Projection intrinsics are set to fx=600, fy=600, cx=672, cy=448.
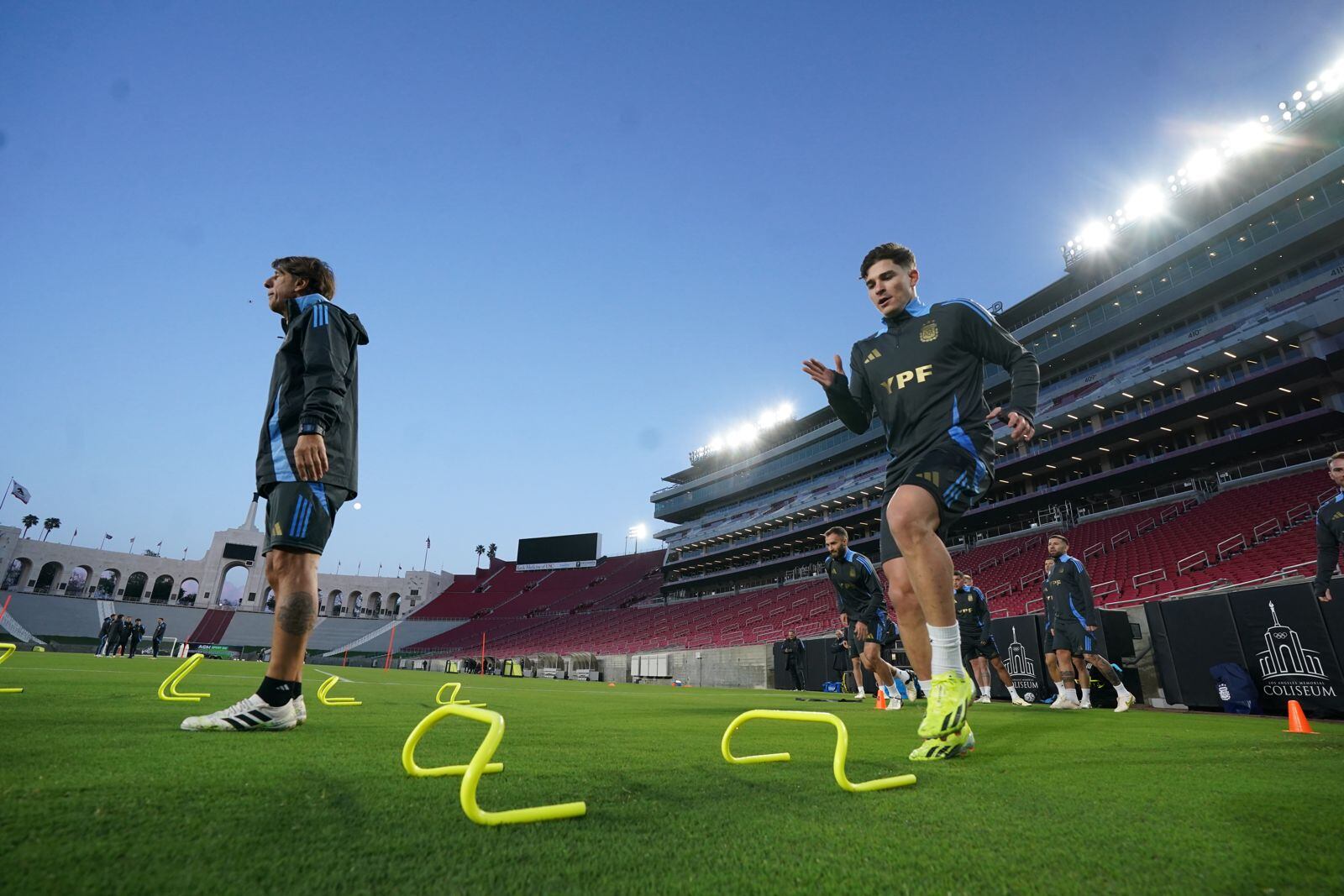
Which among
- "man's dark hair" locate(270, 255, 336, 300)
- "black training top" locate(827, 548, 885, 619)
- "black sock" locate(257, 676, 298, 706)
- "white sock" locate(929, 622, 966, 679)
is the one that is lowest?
"black sock" locate(257, 676, 298, 706)

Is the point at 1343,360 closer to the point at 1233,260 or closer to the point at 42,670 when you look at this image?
the point at 1233,260

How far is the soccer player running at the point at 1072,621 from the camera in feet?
26.5

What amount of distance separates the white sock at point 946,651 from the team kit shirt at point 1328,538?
18.5ft

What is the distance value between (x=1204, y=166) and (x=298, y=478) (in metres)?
44.0

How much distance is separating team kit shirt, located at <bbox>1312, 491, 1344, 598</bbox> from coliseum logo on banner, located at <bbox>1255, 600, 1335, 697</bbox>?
179 centimetres

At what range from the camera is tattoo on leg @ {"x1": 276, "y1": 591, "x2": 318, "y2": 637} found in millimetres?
2957

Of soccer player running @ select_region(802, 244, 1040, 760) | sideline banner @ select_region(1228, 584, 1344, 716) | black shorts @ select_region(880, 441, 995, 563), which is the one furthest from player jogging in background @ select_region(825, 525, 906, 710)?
sideline banner @ select_region(1228, 584, 1344, 716)

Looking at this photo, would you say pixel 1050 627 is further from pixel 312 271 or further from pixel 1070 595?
pixel 312 271

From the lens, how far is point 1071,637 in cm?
817

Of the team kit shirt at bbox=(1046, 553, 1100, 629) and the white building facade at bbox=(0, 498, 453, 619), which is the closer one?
the team kit shirt at bbox=(1046, 553, 1100, 629)

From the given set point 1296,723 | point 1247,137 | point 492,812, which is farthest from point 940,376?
point 1247,137

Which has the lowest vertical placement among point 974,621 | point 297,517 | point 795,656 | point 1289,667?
point 795,656

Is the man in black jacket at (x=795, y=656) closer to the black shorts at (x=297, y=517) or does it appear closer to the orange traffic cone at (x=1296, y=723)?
the orange traffic cone at (x=1296, y=723)

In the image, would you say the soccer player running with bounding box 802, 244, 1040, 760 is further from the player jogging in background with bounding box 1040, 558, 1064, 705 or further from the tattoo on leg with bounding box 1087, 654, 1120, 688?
the tattoo on leg with bounding box 1087, 654, 1120, 688
